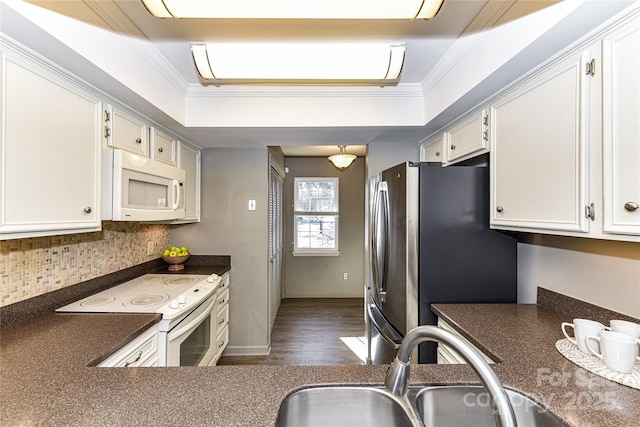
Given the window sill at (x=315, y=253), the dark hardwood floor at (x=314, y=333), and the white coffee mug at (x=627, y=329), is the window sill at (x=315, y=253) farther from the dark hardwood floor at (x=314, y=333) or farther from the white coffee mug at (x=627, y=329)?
the white coffee mug at (x=627, y=329)

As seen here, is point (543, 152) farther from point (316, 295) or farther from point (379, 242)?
point (316, 295)

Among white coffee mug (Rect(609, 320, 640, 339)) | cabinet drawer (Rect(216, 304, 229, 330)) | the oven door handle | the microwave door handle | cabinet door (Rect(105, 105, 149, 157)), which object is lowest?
cabinet drawer (Rect(216, 304, 229, 330))

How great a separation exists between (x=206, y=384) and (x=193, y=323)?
113 centimetres

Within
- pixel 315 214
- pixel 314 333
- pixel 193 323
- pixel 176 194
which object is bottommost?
pixel 314 333

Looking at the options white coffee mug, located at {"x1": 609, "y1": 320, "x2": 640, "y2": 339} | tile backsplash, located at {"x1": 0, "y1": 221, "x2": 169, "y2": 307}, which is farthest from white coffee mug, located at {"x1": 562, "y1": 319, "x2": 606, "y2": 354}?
tile backsplash, located at {"x1": 0, "y1": 221, "x2": 169, "y2": 307}

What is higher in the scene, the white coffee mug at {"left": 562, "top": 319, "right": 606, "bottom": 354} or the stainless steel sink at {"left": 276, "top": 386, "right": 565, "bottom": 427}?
the white coffee mug at {"left": 562, "top": 319, "right": 606, "bottom": 354}

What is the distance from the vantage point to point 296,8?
3.38ft

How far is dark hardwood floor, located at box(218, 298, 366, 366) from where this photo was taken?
9.21 ft

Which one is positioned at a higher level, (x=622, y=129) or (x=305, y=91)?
(x=305, y=91)

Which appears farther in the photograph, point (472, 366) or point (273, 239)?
point (273, 239)

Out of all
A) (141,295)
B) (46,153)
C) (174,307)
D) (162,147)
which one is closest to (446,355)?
(174,307)

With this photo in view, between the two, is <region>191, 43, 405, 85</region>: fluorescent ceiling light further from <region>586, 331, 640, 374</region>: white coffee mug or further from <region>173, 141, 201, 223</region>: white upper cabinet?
<region>586, 331, 640, 374</region>: white coffee mug

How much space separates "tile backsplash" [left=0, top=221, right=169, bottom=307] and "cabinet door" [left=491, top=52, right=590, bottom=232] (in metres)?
2.55

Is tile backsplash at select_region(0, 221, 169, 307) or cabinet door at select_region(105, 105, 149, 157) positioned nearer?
tile backsplash at select_region(0, 221, 169, 307)
